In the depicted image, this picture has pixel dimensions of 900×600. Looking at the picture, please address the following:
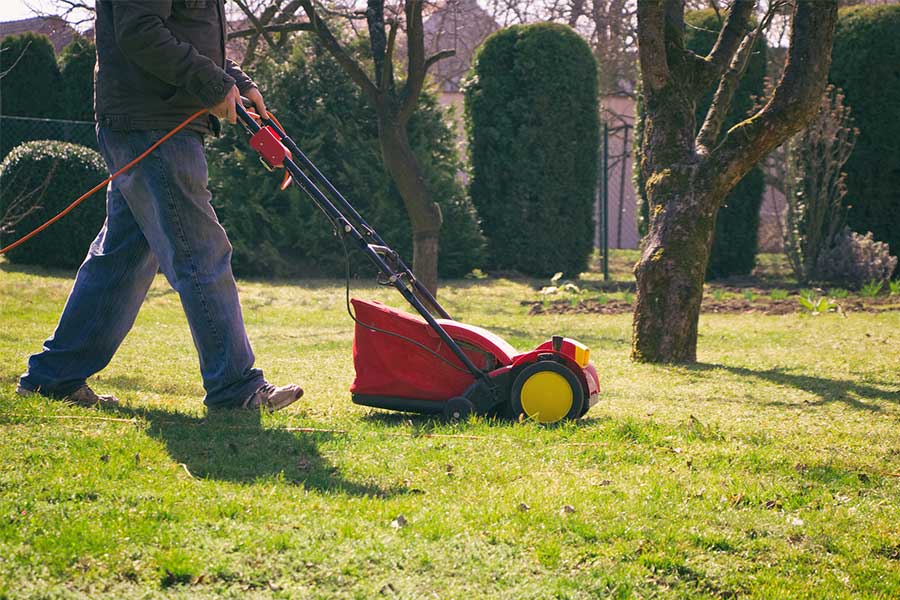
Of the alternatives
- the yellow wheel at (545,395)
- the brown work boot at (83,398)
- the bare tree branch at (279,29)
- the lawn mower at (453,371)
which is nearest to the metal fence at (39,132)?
the bare tree branch at (279,29)

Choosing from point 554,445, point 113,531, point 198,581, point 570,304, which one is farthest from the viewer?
point 570,304

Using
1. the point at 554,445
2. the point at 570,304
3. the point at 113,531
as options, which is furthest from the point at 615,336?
the point at 113,531

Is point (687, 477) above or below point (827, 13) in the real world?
below

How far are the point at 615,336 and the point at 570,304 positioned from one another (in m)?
2.69

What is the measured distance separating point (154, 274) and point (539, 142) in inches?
467

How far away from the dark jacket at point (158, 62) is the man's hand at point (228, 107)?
0.03 metres

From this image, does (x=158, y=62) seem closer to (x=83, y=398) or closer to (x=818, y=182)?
(x=83, y=398)

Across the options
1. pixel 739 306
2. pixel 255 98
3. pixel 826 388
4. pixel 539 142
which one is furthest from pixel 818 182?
pixel 255 98

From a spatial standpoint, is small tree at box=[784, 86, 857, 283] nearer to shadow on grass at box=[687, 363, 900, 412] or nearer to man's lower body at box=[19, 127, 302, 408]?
shadow on grass at box=[687, 363, 900, 412]

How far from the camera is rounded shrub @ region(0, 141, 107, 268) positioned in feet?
43.0

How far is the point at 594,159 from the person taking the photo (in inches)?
648

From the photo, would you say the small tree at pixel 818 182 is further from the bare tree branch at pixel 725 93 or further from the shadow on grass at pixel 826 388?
the shadow on grass at pixel 826 388

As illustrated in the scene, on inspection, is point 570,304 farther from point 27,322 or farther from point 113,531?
point 113,531

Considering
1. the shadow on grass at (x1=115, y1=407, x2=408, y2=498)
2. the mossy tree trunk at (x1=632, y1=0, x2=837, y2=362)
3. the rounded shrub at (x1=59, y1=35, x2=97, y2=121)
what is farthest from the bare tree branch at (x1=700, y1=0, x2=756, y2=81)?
the rounded shrub at (x1=59, y1=35, x2=97, y2=121)
